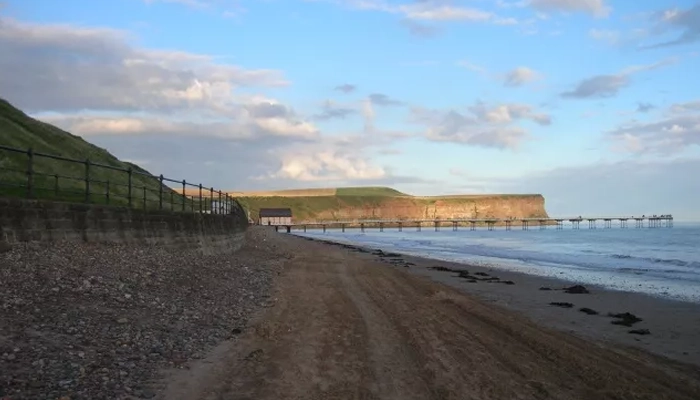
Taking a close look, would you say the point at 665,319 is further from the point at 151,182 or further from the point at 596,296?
the point at 151,182

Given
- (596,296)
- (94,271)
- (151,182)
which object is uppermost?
(151,182)

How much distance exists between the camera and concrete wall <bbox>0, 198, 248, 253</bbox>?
36.0 feet

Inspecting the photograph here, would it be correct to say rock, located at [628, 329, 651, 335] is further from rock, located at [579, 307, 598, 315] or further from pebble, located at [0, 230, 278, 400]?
pebble, located at [0, 230, 278, 400]

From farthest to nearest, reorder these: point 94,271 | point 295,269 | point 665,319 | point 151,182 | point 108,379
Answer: point 151,182, point 295,269, point 665,319, point 94,271, point 108,379

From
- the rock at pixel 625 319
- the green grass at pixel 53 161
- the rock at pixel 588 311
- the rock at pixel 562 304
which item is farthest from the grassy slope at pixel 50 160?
the rock at pixel 625 319

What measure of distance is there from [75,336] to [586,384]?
20.4 feet

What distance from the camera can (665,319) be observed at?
44.8 ft

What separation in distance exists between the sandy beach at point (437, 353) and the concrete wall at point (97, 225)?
171 inches

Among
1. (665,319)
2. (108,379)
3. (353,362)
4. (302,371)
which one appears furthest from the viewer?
(665,319)

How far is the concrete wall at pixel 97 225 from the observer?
432 inches

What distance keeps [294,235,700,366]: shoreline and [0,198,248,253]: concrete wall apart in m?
9.29

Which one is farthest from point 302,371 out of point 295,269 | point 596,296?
point 295,269

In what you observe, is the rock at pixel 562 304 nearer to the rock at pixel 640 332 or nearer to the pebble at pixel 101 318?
the rock at pixel 640 332

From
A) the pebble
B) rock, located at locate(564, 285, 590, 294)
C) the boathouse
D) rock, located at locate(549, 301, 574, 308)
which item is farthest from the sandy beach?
the boathouse
